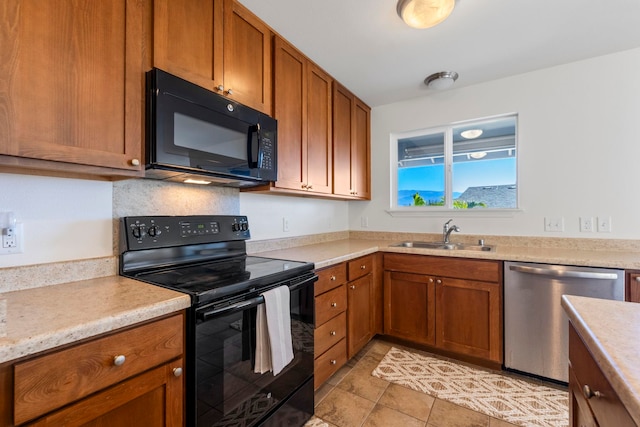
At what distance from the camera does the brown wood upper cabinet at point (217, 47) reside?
1.29 m

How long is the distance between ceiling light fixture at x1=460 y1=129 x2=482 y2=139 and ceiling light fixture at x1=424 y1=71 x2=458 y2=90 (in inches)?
19.8

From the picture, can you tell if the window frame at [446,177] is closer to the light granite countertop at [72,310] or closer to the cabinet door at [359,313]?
the cabinet door at [359,313]

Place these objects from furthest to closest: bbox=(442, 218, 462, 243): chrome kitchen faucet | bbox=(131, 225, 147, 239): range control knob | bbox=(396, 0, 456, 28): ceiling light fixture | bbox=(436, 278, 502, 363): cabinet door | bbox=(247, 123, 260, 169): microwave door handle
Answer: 1. bbox=(442, 218, 462, 243): chrome kitchen faucet
2. bbox=(436, 278, 502, 363): cabinet door
3. bbox=(247, 123, 260, 169): microwave door handle
4. bbox=(396, 0, 456, 28): ceiling light fixture
5. bbox=(131, 225, 147, 239): range control knob

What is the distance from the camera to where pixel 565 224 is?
2328 mm

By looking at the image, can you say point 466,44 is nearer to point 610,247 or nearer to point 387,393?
point 610,247

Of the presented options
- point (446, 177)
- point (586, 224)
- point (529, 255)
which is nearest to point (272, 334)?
point (529, 255)

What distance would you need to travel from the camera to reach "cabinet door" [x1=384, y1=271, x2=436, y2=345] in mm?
2346

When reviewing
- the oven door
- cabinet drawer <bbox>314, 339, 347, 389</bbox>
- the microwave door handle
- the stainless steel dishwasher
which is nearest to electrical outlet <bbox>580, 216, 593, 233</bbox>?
the stainless steel dishwasher

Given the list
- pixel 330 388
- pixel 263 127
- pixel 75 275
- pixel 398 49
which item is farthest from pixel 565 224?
pixel 75 275

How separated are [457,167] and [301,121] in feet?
5.49

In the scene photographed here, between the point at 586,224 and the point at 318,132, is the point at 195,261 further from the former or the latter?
the point at 586,224

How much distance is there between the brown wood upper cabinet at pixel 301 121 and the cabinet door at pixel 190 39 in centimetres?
47

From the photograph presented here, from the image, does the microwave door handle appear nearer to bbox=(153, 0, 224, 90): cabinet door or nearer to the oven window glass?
bbox=(153, 0, 224, 90): cabinet door

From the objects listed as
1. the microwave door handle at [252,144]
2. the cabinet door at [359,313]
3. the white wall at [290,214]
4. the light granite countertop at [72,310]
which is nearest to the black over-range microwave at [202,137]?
the microwave door handle at [252,144]
